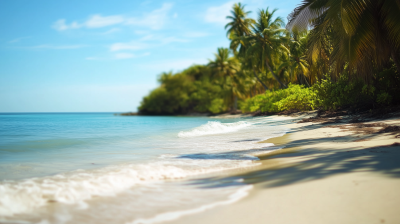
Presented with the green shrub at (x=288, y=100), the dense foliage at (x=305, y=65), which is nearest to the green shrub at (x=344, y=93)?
the dense foliage at (x=305, y=65)

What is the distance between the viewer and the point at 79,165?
18.7 ft

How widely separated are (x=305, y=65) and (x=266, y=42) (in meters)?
5.95

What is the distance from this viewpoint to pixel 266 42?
3088cm

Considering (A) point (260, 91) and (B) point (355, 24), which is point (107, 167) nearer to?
(B) point (355, 24)

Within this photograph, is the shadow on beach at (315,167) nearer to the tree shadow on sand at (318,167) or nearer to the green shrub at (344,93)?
the tree shadow on sand at (318,167)

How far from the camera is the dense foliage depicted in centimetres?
883

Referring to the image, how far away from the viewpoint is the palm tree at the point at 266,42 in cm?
3012

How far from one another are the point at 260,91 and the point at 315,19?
37694 millimetres

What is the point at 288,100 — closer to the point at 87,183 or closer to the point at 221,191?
the point at 221,191

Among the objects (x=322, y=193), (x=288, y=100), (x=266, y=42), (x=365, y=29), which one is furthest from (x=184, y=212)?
(x=266, y=42)

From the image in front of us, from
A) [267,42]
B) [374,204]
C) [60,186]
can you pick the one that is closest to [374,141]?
[374,204]

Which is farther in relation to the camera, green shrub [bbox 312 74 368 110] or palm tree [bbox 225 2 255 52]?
palm tree [bbox 225 2 255 52]

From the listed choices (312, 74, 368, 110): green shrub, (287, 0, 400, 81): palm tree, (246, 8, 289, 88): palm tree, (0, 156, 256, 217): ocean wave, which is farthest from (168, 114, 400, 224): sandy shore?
(246, 8, 289, 88): palm tree

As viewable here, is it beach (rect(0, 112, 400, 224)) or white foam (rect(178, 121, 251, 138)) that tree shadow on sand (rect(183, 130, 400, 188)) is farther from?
white foam (rect(178, 121, 251, 138))
